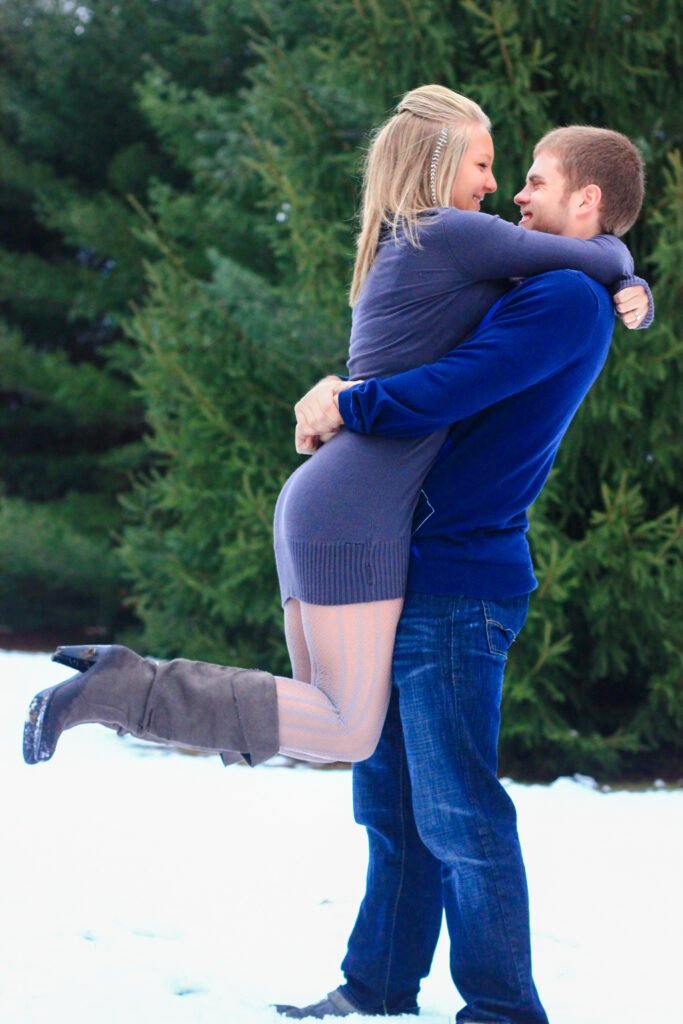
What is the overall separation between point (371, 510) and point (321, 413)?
0.21m

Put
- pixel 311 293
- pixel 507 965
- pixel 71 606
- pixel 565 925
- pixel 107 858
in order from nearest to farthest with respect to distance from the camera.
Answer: pixel 507 965
pixel 565 925
pixel 107 858
pixel 311 293
pixel 71 606

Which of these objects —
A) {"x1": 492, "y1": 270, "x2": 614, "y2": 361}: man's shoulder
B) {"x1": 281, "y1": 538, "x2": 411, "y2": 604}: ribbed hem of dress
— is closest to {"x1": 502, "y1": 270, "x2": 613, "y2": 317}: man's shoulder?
{"x1": 492, "y1": 270, "x2": 614, "y2": 361}: man's shoulder

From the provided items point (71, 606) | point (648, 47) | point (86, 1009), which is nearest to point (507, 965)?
point (86, 1009)

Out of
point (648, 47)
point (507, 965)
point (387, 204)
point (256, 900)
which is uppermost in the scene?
point (648, 47)

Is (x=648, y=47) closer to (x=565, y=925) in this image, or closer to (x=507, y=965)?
(x=565, y=925)

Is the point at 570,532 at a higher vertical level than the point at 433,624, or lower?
lower

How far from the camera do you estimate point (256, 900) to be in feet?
10.0

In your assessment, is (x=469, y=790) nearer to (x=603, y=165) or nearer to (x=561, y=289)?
(x=561, y=289)

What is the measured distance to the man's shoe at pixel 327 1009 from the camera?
2.12 meters

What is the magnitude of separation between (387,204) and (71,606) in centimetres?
982

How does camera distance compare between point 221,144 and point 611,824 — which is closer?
point 611,824

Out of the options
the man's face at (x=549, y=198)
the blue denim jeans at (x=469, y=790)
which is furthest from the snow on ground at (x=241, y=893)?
the man's face at (x=549, y=198)

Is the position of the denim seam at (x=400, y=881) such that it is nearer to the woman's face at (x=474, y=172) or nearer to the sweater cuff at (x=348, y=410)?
the sweater cuff at (x=348, y=410)

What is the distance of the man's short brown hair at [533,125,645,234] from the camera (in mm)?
1944
